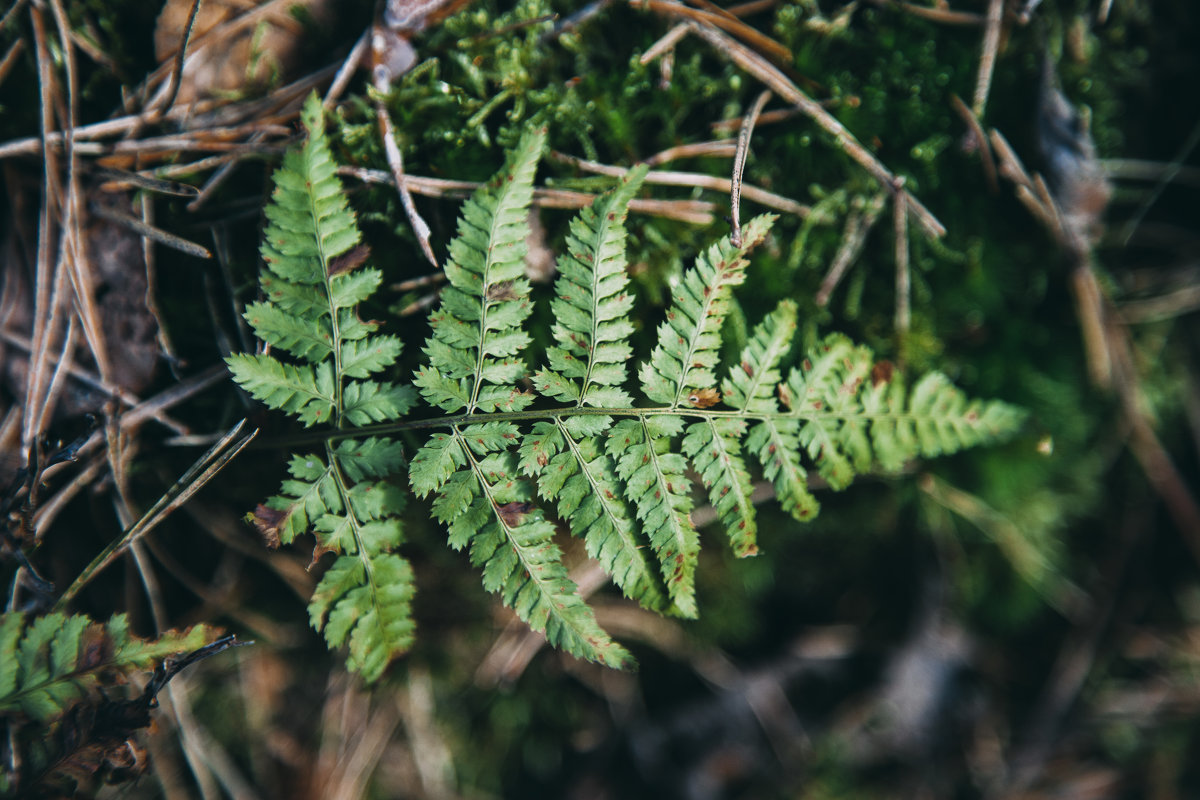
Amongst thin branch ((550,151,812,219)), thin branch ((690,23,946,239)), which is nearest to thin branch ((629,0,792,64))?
thin branch ((690,23,946,239))

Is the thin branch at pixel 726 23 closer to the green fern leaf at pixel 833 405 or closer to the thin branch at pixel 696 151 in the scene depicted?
the thin branch at pixel 696 151

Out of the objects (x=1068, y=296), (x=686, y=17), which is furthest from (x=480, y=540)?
(x=1068, y=296)

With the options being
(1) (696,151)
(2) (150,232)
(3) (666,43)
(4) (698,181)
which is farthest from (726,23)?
(2) (150,232)

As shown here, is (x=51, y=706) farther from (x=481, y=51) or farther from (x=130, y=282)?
(x=481, y=51)

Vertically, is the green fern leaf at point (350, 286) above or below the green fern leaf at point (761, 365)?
above

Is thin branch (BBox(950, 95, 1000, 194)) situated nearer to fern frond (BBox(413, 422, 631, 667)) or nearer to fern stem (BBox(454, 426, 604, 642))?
fern frond (BBox(413, 422, 631, 667))

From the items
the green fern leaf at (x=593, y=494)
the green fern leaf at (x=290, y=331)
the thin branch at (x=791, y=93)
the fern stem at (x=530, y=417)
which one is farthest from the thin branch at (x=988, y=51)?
the green fern leaf at (x=290, y=331)

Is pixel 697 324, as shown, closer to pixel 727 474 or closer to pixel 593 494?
pixel 727 474
